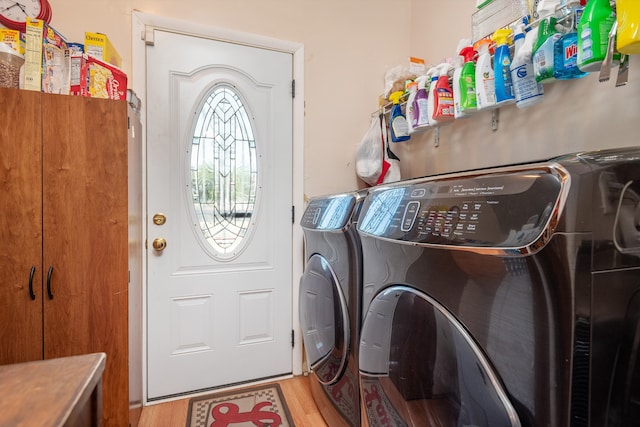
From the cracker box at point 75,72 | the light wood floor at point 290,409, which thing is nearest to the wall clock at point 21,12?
the cracker box at point 75,72

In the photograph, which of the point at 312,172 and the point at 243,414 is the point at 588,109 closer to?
the point at 312,172

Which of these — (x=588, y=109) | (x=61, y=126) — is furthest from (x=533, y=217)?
(x=61, y=126)

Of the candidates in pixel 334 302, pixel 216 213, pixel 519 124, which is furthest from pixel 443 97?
pixel 216 213

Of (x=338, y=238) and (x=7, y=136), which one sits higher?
(x=7, y=136)

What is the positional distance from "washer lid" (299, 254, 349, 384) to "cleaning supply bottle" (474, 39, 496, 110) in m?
0.92

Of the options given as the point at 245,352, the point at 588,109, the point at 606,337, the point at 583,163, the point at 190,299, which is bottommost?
the point at 245,352

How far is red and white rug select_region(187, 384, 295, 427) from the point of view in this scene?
165 centimetres

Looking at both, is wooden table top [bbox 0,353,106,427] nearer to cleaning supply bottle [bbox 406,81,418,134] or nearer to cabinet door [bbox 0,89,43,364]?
cabinet door [bbox 0,89,43,364]

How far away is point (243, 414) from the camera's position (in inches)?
67.4

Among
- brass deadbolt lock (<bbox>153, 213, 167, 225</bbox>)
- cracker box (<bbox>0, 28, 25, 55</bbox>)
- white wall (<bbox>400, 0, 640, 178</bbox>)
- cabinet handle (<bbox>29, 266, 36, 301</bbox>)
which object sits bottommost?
cabinet handle (<bbox>29, 266, 36, 301</bbox>)

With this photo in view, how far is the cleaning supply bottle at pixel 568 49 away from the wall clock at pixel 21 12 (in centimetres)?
221

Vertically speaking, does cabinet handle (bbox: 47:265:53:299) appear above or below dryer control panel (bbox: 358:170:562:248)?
below

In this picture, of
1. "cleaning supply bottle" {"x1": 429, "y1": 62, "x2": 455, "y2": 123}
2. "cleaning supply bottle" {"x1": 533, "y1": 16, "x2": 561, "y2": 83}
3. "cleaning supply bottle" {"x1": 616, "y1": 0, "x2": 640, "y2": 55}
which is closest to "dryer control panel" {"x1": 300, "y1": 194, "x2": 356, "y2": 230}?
"cleaning supply bottle" {"x1": 429, "y1": 62, "x2": 455, "y2": 123}

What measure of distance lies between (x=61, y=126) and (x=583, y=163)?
1.67 m
